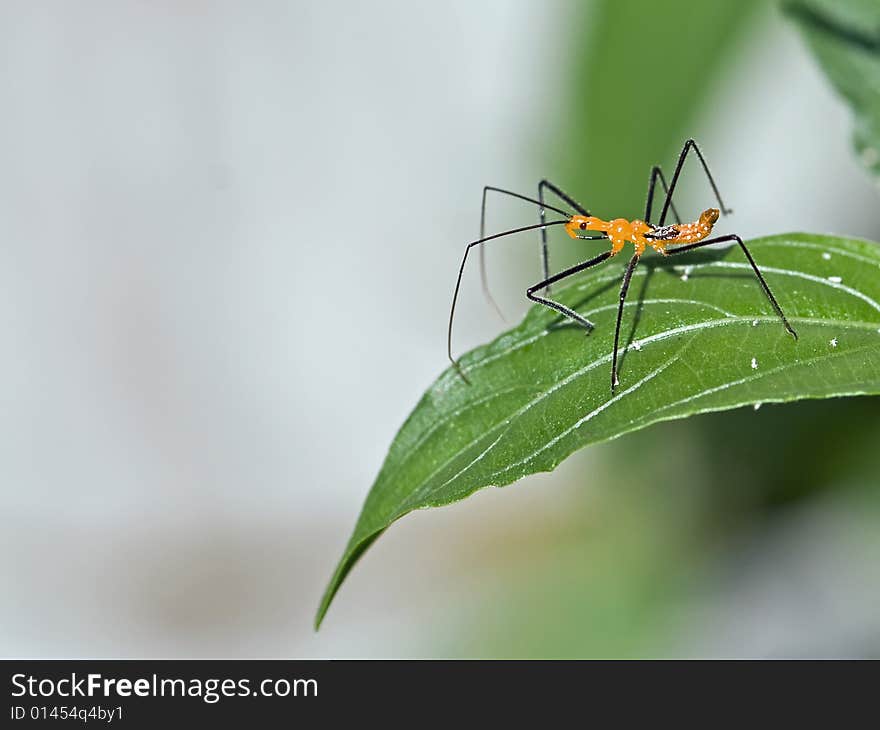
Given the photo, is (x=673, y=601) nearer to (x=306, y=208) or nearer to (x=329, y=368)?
(x=329, y=368)

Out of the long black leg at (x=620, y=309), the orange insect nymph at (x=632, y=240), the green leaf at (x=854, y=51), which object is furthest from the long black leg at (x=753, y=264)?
the green leaf at (x=854, y=51)

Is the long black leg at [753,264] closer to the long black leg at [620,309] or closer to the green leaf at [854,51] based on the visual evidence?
the long black leg at [620,309]

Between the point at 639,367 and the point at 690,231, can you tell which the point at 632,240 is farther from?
the point at 639,367

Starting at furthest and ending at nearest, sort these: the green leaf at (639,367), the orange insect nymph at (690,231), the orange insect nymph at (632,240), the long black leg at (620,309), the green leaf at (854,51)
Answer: the orange insect nymph at (690,231), the green leaf at (854,51), the orange insect nymph at (632,240), the long black leg at (620,309), the green leaf at (639,367)

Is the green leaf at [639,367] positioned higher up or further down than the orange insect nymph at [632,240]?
further down

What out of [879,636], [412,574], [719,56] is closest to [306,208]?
[412,574]
